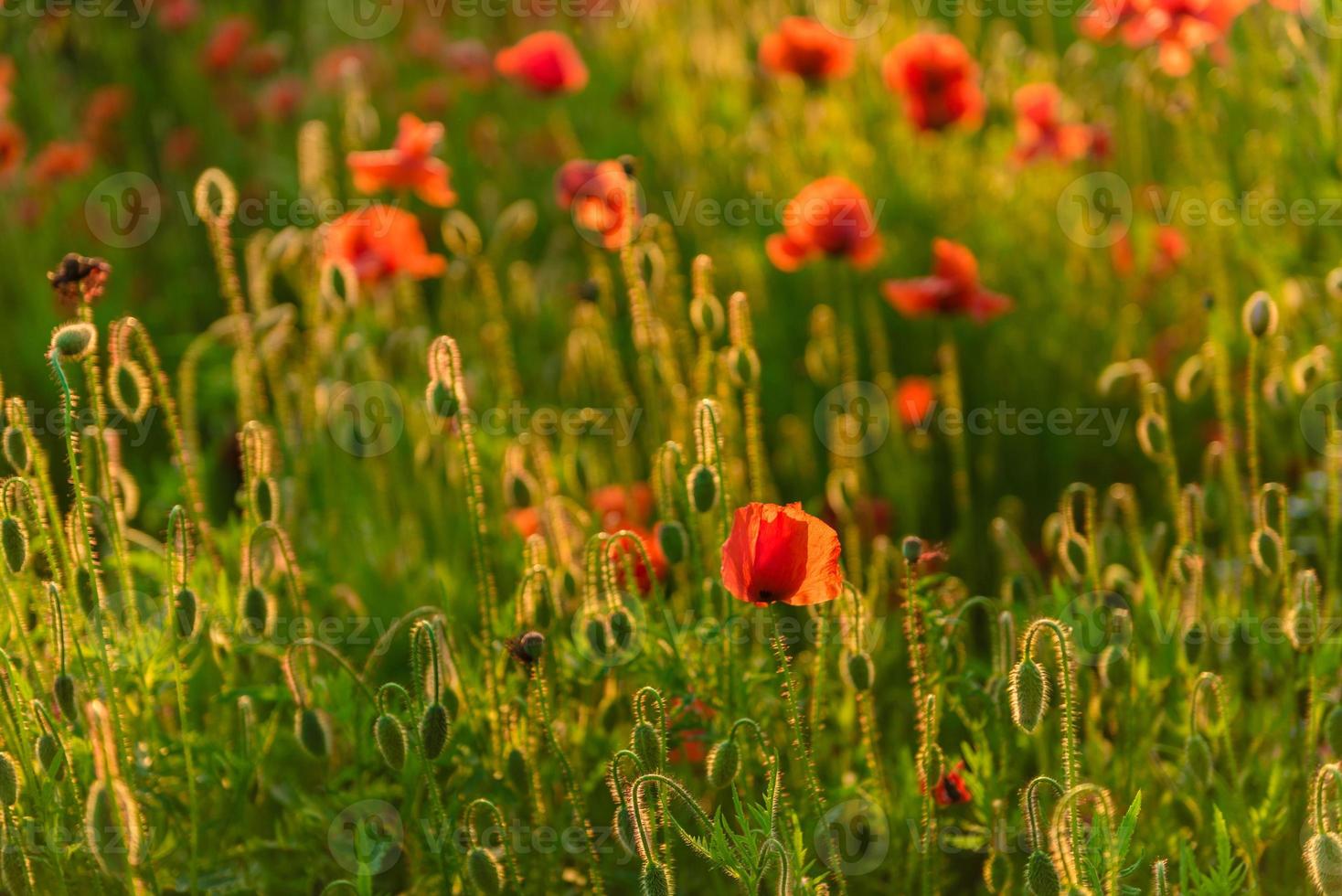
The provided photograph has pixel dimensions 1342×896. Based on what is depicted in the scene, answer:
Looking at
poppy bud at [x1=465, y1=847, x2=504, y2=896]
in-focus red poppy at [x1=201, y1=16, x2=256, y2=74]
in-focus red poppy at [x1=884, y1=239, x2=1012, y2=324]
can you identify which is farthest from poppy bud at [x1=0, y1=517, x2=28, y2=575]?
in-focus red poppy at [x1=201, y1=16, x2=256, y2=74]

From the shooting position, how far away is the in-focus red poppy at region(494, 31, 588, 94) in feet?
12.6

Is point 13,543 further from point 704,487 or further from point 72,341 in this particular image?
point 704,487

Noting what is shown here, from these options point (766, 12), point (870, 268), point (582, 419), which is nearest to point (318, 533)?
point (582, 419)

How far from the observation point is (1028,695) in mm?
1583

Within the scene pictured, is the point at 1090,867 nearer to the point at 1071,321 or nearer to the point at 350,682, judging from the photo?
the point at 350,682

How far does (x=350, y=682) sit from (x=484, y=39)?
4392 millimetres

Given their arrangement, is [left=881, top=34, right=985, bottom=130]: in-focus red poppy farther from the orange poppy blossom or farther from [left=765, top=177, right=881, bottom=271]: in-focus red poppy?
the orange poppy blossom

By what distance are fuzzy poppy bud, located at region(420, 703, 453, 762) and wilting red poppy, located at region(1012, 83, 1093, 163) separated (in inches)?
100

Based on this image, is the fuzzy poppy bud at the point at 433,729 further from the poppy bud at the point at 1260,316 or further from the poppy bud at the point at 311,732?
the poppy bud at the point at 1260,316

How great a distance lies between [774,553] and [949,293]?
5.14 feet

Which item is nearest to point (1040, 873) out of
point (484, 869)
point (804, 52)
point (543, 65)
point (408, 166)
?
point (484, 869)

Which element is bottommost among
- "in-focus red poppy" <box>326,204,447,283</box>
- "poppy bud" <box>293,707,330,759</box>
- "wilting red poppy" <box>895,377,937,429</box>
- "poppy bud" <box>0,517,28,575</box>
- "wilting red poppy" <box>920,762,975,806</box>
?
"wilting red poppy" <box>920,762,975,806</box>

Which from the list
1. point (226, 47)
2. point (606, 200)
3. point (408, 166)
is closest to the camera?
point (606, 200)

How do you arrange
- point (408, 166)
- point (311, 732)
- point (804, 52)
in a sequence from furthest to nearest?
point (804, 52), point (408, 166), point (311, 732)
